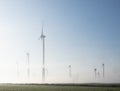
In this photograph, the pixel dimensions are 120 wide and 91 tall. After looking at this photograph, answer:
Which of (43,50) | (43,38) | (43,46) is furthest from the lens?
(43,38)

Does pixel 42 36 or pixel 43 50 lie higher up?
pixel 42 36

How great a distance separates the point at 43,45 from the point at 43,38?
63.1 ft

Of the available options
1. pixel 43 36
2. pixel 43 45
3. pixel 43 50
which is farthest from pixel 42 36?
pixel 43 50

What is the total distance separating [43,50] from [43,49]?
221cm

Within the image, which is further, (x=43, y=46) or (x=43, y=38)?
(x=43, y=38)

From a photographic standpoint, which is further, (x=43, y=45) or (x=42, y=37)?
(x=42, y=37)

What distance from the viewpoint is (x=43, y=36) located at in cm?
11981

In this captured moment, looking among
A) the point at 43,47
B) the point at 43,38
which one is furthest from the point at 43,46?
the point at 43,38

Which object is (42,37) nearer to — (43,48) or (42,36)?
(42,36)

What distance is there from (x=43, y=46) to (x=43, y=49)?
177 inches

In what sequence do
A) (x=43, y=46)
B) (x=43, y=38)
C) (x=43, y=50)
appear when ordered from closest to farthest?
1. (x=43, y=50)
2. (x=43, y=46)
3. (x=43, y=38)

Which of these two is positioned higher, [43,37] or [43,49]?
[43,37]

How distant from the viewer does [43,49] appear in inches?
3615

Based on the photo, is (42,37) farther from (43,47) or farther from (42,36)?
(43,47)
